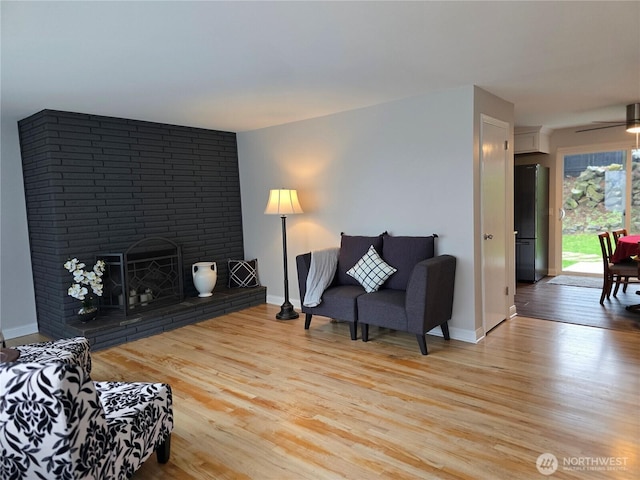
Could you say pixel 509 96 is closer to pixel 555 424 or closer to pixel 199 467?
pixel 555 424

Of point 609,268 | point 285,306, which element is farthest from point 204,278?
point 609,268

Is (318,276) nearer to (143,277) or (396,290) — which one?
(396,290)

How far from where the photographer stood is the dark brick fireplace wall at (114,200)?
4133 millimetres

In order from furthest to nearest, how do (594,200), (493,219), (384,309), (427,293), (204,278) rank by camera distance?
(594,200) → (204,278) → (493,219) → (384,309) → (427,293)

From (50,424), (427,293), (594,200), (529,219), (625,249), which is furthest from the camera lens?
(594,200)

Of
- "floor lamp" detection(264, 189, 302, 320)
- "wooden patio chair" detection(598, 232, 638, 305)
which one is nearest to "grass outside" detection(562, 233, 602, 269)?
"wooden patio chair" detection(598, 232, 638, 305)

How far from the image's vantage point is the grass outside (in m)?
6.61

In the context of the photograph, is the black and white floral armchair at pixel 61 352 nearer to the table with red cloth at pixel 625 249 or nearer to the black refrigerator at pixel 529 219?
the table with red cloth at pixel 625 249

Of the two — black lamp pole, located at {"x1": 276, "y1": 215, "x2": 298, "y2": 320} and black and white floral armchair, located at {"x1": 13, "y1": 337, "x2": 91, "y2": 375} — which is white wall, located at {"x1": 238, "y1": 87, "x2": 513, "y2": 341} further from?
black and white floral armchair, located at {"x1": 13, "y1": 337, "x2": 91, "y2": 375}

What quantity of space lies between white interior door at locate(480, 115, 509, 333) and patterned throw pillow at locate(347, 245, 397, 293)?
940 mm

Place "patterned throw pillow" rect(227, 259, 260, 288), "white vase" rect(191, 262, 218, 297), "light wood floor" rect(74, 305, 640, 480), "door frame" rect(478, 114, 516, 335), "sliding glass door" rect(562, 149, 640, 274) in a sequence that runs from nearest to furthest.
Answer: "light wood floor" rect(74, 305, 640, 480) < "door frame" rect(478, 114, 516, 335) < "white vase" rect(191, 262, 218, 297) < "patterned throw pillow" rect(227, 259, 260, 288) < "sliding glass door" rect(562, 149, 640, 274)

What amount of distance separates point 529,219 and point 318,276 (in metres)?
3.95

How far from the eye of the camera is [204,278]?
16.5ft

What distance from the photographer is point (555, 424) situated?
2395mm
